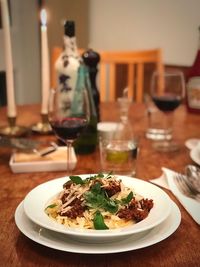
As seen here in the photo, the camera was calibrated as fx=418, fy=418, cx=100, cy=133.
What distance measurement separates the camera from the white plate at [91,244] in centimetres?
64

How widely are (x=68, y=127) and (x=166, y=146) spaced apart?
1.25 ft

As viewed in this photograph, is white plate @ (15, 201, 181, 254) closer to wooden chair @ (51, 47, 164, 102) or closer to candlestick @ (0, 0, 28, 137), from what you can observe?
candlestick @ (0, 0, 28, 137)

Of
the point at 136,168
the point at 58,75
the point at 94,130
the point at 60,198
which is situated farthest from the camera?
the point at 58,75

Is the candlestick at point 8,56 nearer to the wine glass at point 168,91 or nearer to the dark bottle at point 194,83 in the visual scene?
the wine glass at point 168,91

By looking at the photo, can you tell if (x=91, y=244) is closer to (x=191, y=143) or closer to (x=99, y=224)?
(x=99, y=224)

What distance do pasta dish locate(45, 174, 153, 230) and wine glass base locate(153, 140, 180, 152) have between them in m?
0.50

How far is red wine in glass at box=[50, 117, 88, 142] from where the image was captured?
103 centimetres

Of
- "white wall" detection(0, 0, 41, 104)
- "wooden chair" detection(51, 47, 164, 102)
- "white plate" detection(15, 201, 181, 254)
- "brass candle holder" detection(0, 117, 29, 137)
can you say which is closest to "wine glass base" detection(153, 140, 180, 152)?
"brass candle holder" detection(0, 117, 29, 137)

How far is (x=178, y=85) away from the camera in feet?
4.66

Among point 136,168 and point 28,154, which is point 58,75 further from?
point 136,168

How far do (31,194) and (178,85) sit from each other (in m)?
0.81

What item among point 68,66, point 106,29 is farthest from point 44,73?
point 106,29

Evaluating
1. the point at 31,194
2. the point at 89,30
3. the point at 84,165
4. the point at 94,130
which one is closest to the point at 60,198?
the point at 31,194

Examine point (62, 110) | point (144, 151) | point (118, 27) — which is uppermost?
point (118, 27)
